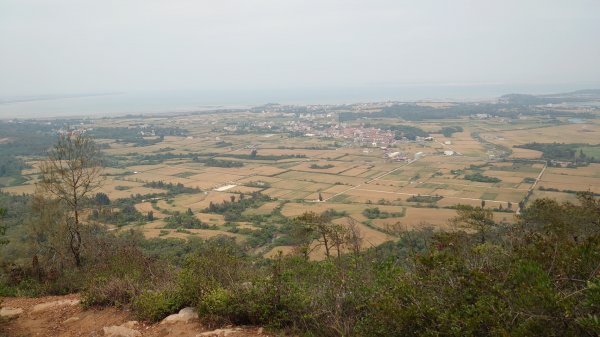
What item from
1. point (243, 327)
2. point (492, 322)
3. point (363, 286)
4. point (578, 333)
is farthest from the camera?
point (243, 327)

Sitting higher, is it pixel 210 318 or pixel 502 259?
pixel 502 259

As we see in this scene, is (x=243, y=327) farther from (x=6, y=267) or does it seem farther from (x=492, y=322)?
(x=6, y=267)

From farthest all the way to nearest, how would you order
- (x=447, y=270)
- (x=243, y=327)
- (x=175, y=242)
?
(x=175, y=242)
(x=243, y=327)
(x=447, y=270)

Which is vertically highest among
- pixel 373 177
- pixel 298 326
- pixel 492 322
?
pixel 492 322

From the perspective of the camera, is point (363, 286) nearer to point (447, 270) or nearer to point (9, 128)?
point (447, 270)

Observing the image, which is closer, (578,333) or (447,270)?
(578,333)

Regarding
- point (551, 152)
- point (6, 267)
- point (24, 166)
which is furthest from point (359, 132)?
point (6, 267)

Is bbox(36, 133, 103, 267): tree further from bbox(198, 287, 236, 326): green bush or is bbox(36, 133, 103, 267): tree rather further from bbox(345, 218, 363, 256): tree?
bbox(345, 218, 363, 256): tree

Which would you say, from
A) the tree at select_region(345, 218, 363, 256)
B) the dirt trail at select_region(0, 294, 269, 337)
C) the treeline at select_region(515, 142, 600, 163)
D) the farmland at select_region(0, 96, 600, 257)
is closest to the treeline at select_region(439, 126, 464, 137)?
the farmland at select_region(0, 96, 600, 257)
